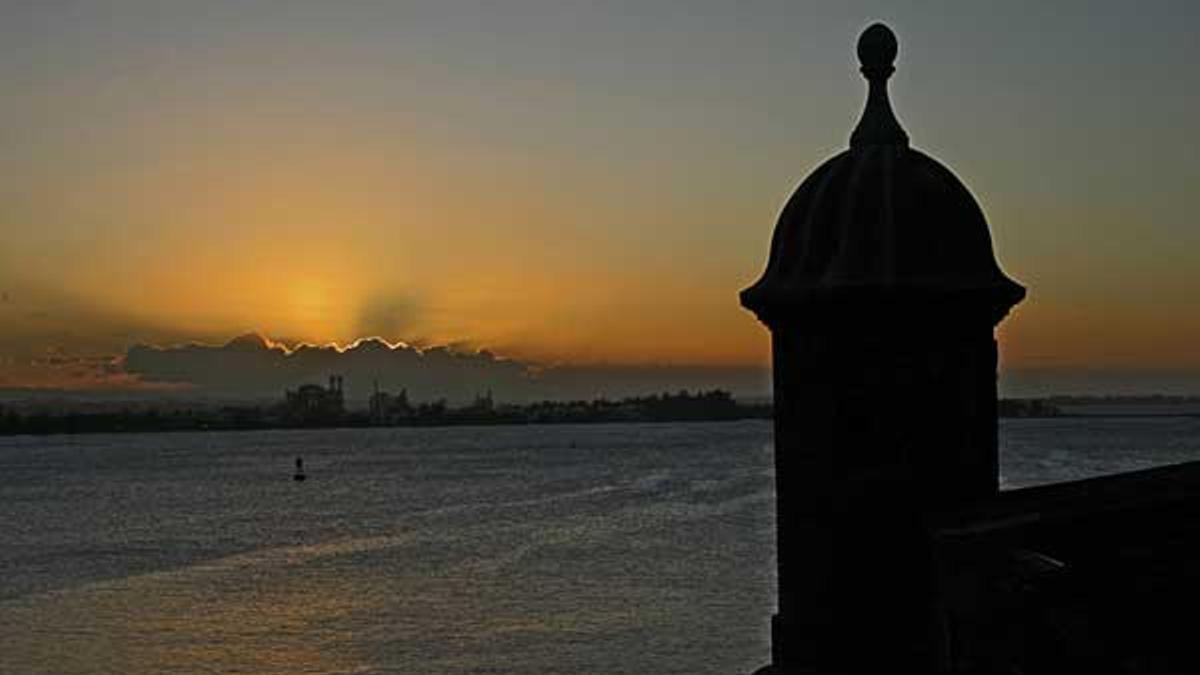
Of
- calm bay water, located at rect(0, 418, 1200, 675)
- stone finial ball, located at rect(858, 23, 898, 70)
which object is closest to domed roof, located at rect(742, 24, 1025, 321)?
stone finial ball, located at rect(858, 23, 898, 70)

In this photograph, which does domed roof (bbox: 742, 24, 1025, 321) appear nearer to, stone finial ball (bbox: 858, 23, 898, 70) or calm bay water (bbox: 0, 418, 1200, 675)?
stone finial ball (bbox: 858, 23, 898, 70)

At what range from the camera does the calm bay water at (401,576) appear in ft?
109

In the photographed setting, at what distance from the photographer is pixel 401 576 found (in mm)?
48656

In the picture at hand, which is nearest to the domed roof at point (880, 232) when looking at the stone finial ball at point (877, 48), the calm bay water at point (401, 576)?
the stone finial ball at point (877, 48)

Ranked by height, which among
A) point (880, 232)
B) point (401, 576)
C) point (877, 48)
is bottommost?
point (401, 576)

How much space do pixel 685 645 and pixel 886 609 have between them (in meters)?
28.5

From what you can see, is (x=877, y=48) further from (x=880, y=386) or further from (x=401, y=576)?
(x=401, y=576)

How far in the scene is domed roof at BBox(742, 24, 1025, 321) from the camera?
467 centimetres

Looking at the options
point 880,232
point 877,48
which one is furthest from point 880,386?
point 877,48

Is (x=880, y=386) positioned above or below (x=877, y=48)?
below

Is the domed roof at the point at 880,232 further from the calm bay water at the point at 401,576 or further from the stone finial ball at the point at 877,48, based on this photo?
the calm bay water at the point at 401,576

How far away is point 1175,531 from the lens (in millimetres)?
3438

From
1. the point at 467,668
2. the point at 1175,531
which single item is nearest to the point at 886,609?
the point at 1175,531

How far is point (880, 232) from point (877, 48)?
555 millimetres
